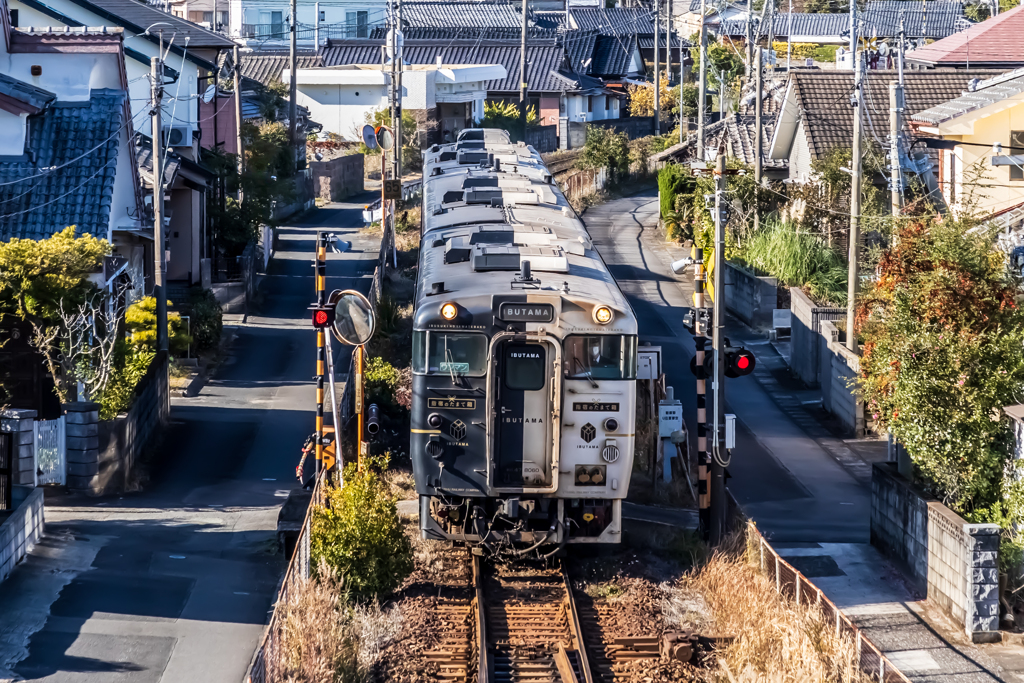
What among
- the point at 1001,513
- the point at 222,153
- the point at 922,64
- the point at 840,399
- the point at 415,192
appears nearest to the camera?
the point at 1001,513

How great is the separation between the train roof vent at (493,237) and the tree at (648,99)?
52.3 m

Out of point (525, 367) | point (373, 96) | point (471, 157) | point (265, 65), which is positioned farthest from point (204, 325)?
point (265, 65)

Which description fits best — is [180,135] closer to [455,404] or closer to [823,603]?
[455,404]

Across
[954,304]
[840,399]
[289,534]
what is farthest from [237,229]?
[954,304]

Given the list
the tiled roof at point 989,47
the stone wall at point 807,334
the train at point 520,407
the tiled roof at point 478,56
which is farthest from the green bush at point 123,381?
the tiled roof at point 478,56

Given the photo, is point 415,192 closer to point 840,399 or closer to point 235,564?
point 840,399

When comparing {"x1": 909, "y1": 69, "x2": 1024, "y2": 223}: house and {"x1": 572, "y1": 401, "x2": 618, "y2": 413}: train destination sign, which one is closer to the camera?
{"x1": 572, "y1": 401, "x2": 618, "y2": 413}: train destination sign

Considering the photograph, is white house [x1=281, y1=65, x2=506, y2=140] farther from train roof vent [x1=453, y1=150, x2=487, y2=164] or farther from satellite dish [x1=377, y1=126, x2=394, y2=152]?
train roof vent [x1=453, y1=150, x2=487, y2=164]

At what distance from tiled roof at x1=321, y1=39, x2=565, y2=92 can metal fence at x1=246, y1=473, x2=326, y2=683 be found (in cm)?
4710

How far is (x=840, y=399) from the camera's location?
2286 cm

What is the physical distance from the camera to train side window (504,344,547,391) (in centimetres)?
1352

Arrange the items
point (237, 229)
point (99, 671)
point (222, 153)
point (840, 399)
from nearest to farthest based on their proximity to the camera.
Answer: point (99, 671) → point (840, 399) → point (237, 229) → point (222, 153)

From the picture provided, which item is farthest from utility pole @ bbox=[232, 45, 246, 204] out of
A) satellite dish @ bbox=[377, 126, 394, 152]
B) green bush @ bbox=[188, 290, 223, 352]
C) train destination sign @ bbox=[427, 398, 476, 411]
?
train destination sign @ bbox=[427, 398, 476, 411]

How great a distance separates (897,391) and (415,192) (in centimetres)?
3010
